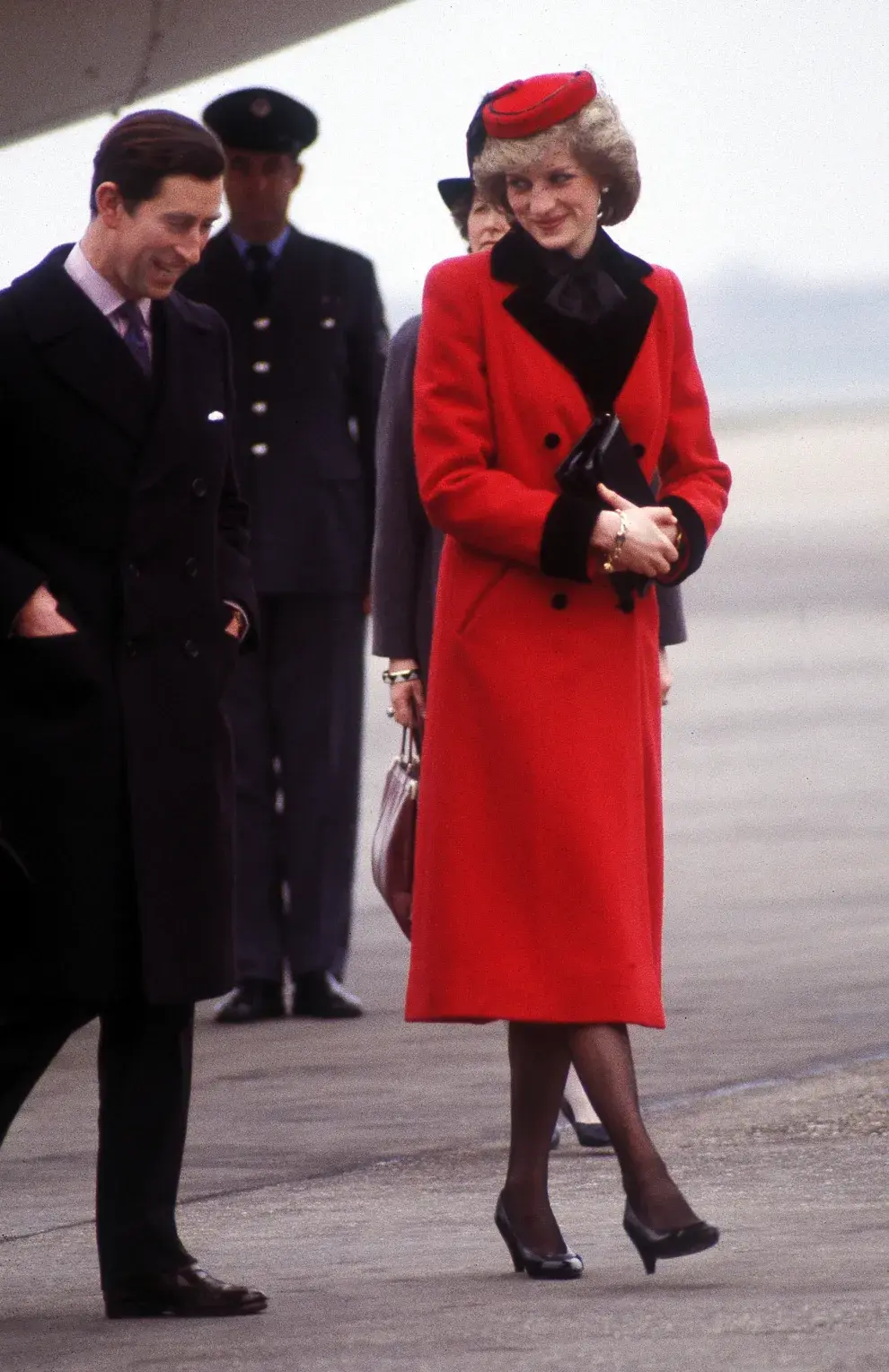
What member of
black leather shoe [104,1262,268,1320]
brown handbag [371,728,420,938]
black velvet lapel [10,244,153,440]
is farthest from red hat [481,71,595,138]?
black leather shoe [104,1262,268,1320]

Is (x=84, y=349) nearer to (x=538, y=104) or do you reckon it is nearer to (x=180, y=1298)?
(x=538, y=104)

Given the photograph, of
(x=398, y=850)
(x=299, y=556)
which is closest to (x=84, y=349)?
(x=398, y=850)

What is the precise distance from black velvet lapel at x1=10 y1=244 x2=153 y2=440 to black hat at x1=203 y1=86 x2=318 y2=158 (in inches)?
148

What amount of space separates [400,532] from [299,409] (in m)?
2.01

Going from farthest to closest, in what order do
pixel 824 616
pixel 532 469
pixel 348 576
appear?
pixel 824 616, pixel 348 576, pixel 532 469

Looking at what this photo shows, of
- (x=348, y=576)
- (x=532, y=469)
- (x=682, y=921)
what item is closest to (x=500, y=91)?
(x=532, y=469)

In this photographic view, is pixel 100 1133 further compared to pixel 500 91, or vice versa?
pixel 500 91

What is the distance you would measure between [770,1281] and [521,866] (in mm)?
715

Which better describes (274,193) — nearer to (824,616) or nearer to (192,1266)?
(192,1266)

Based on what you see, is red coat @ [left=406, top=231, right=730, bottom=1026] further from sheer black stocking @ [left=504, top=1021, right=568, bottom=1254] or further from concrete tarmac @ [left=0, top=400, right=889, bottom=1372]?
concrete tarmac @ [left=0, top=400, right=889, bottom=1372]

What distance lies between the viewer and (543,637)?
502 centimetres

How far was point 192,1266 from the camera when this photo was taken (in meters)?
4.82

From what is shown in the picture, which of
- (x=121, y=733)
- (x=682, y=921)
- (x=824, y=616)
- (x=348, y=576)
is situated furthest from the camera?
(x=824, y=616)

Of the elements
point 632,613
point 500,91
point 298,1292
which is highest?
point 500,91
